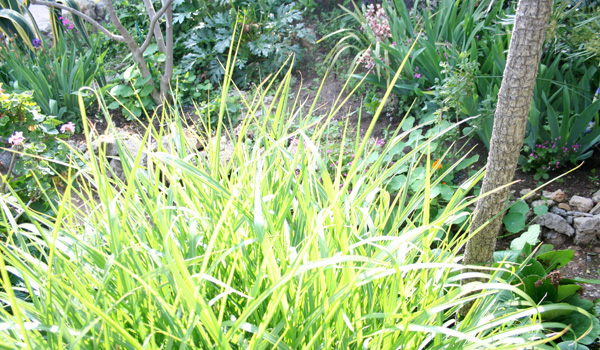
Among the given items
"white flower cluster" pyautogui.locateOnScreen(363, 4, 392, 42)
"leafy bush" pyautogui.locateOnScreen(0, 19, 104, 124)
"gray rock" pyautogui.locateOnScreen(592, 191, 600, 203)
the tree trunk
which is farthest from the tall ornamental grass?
"leafy bush" pyautogui.locateOnScreen(0, 19, 104, 124)

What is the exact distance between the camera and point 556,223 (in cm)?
200

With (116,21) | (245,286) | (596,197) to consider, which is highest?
(116,21)

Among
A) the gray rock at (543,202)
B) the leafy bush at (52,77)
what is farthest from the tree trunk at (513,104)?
the leafy bush at (52,77)

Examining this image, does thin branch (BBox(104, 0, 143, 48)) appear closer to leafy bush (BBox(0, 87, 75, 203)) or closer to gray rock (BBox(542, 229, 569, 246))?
leafy bush (BBox(0, 87, 75, 203))

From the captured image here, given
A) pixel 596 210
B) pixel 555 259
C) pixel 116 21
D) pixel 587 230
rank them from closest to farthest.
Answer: pixel 555 259 → pixel 587 230 → pixel 596 210 → pixel 116 21

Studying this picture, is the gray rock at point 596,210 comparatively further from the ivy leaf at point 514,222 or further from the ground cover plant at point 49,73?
the ground cover plant at point 49,73

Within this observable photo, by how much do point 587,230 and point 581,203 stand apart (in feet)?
0.63

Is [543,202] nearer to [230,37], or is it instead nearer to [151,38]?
[230,37]

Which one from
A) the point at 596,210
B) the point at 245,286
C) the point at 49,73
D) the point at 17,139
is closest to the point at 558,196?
the point at 596,210

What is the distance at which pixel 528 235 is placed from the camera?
177cm

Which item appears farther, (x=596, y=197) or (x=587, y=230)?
(x=596, y=197)

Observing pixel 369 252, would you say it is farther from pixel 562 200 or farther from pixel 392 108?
pixel 392 108

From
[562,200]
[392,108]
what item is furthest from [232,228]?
[392,108]

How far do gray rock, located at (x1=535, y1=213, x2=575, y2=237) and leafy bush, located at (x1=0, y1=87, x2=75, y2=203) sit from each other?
2.42 meters
